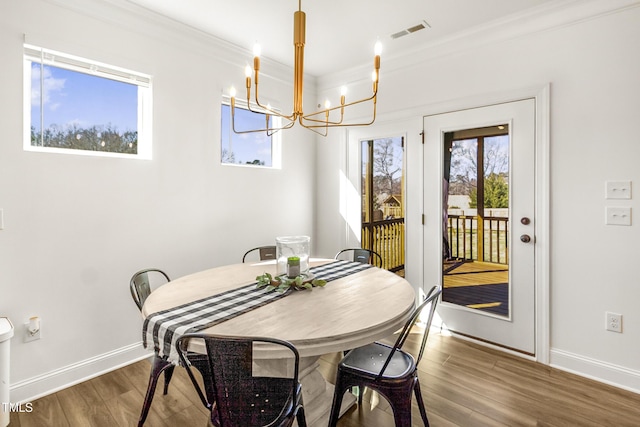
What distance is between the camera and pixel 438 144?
9.85ft

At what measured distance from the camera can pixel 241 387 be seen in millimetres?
1129

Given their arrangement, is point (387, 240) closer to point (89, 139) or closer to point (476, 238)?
point (476, 238)

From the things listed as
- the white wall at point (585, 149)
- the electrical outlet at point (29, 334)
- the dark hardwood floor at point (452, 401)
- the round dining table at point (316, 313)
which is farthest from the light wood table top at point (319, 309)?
the white wall at point (585, 149)

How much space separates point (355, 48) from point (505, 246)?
7.23 ft

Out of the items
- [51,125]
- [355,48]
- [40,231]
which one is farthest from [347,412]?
[355,48]

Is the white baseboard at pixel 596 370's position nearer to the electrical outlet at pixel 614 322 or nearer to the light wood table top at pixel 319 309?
the electrical outlet at pixel 614 322

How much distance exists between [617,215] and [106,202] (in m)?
3.49

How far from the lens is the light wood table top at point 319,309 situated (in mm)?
1289

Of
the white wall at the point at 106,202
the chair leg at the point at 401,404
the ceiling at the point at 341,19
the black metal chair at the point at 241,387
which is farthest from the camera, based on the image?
the ceiling at the point at 341,19

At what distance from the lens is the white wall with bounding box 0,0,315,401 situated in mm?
1999

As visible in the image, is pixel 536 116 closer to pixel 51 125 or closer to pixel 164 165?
pixel 164 165

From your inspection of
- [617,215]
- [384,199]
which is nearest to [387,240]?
[384,199]

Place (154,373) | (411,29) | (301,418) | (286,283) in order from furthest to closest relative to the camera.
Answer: (411,29) → (286,283) → (154,373) → (301,418)

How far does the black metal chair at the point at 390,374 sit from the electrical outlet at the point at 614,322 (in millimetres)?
1551
